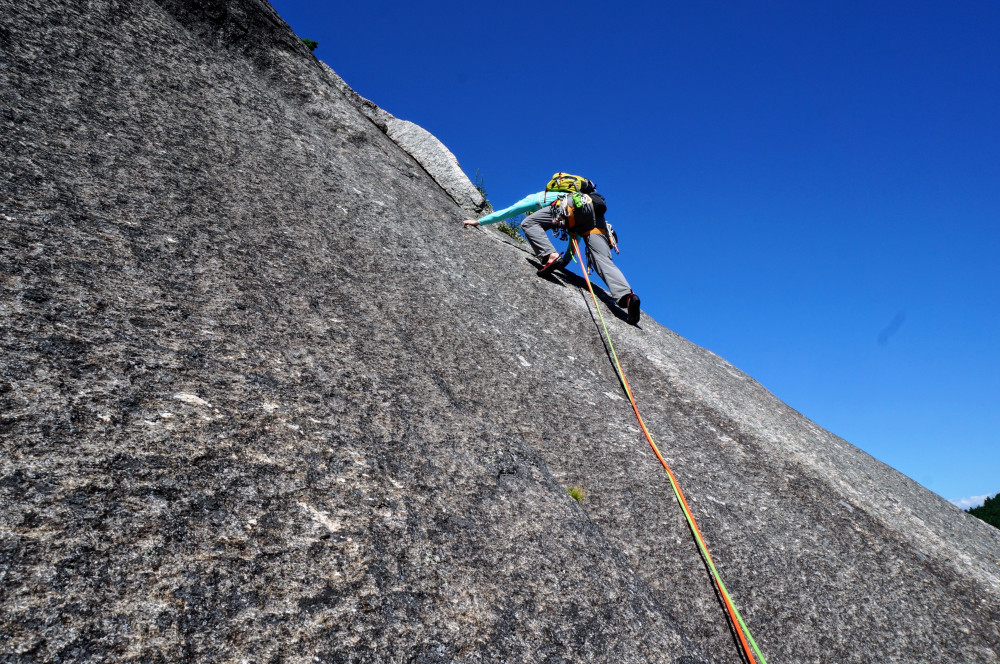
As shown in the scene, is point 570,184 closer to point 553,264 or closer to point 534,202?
point 534,202

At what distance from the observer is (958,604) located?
19.6 feet

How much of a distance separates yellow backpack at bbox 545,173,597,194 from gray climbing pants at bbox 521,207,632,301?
17.7 inches

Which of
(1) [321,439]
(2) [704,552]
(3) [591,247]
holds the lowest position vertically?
(1) [321,439]

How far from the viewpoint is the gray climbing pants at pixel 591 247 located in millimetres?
9414

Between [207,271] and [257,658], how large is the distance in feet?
10.5

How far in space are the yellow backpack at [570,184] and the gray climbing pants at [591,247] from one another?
449mm

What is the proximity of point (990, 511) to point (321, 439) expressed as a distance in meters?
28.2

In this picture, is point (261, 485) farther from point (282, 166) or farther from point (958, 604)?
point (958, 604)

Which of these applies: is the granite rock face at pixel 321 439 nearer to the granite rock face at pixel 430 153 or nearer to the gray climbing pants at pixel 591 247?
the gray climbing pants at pixel 591 247

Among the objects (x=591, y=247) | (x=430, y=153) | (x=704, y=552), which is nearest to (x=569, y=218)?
(x=591, y=247)

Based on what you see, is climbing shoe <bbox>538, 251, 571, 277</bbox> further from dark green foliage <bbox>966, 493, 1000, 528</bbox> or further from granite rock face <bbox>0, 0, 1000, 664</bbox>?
dark green foliage <bbox>966, 493, 1000, 528</bbox>

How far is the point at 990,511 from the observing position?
2230cm

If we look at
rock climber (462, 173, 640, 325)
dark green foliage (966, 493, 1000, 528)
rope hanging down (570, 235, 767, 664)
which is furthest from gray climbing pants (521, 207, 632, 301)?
dark green foliage (966, 493, 1000, 528)

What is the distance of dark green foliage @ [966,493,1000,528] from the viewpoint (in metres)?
20.6
